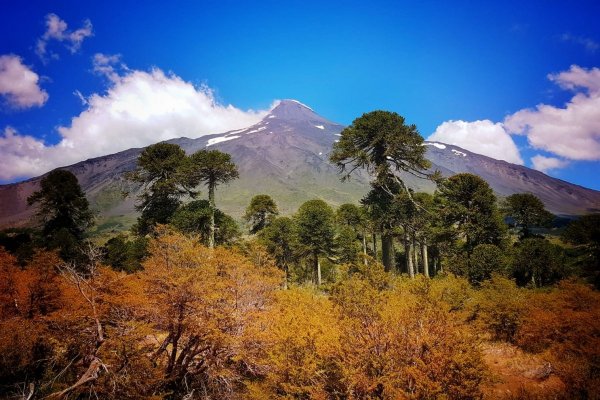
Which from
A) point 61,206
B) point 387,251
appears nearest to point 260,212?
point 61,206

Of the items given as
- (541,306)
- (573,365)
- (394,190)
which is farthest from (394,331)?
(394,190)

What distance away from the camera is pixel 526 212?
3509 centimetres

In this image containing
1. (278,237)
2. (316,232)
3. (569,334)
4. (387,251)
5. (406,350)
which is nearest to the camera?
(406,350)

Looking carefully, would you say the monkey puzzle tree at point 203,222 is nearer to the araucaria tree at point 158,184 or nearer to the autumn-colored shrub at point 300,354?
the araucaria tree at point 158,184

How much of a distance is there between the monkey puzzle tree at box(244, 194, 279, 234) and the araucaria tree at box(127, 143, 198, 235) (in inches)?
428

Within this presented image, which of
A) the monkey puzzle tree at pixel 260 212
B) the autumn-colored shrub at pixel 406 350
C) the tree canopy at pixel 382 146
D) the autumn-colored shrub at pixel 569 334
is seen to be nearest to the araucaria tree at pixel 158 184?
the monkey puzzle tree at pixel 260 212

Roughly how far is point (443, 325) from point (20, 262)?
3012cm

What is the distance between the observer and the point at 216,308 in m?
12.4

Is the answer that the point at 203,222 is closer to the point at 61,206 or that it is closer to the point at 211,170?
the point at 211,170

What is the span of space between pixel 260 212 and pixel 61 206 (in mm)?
20996

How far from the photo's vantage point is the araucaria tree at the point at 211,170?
3025 centimetres

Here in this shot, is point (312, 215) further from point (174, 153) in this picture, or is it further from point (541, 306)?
point (541, 306)

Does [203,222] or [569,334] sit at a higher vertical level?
[203,222]

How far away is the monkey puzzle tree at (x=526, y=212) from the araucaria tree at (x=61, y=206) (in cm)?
4208
